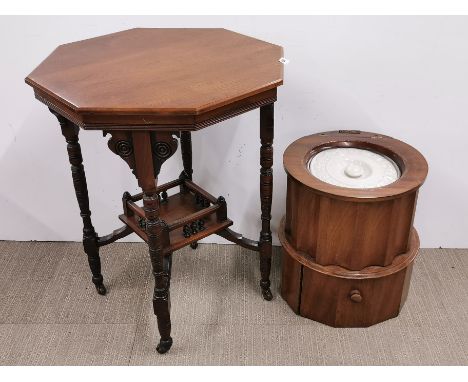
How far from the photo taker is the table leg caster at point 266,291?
2.12 meters

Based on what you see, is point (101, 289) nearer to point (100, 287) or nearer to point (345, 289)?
point (100, 287)

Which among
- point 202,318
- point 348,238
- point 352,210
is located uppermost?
point 352,210

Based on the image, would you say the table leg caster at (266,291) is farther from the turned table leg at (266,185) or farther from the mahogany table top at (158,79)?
the mahogany table top at (158,79)

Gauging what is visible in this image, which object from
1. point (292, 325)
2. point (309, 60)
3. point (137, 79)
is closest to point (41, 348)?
point (292, 325)

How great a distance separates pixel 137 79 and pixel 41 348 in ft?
3.43

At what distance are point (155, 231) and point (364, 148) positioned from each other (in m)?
0.82

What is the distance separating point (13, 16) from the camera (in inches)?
78.1

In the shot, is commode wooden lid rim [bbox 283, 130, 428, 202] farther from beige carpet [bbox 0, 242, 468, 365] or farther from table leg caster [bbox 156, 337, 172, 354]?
table leg caster [bbox 156, 337, 172, 354]

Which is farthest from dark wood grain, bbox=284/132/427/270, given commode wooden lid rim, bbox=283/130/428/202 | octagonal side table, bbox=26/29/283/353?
octagonal side table, bbox=26/29/283/353

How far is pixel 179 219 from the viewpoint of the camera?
1888 millimetres

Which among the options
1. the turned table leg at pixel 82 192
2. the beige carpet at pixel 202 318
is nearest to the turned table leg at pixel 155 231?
the beige carpet at pixel 202 318

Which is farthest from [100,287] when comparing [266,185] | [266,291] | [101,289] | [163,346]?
[266,185]

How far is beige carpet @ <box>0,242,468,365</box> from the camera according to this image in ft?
6.24

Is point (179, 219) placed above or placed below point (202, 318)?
above
